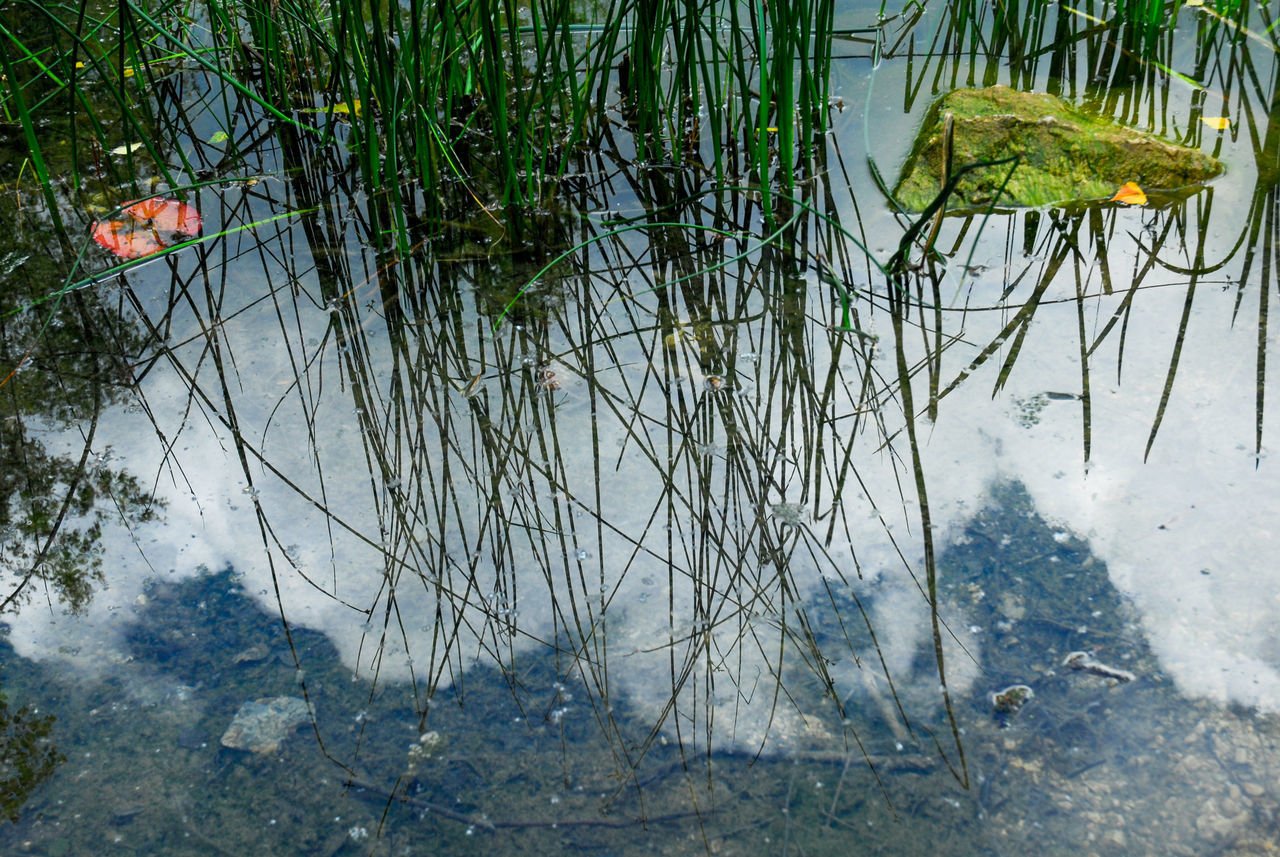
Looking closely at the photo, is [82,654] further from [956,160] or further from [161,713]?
[956,160]

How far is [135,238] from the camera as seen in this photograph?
6.63 ft

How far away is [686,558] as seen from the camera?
4.08 feet

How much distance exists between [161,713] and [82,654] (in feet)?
0.52

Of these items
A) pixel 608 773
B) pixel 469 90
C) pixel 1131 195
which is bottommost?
pixel 608 773

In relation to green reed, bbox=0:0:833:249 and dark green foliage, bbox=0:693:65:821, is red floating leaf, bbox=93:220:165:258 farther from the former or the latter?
dark green foliage, bbox=0:693:65:821

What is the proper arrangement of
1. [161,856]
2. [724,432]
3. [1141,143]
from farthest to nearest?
[1141,143], [724,432], [161,856]

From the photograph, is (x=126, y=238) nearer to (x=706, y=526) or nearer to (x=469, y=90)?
(x=469, y=90)

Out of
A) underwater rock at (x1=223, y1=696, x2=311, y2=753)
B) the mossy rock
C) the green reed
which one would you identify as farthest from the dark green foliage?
the mossy rock

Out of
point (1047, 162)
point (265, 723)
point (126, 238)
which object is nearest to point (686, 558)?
point (265, 723)

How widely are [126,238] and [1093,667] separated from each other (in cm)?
196

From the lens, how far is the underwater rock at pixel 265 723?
108cm

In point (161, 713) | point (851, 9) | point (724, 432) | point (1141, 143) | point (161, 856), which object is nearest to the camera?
point (161, 856)

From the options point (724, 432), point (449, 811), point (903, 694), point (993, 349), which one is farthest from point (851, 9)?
point (449, 811)

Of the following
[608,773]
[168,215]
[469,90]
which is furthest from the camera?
[469,90]
